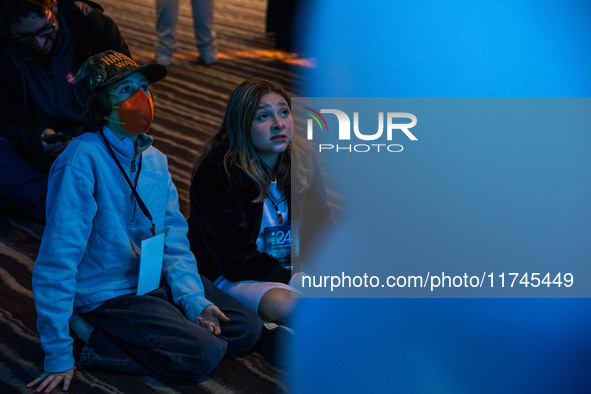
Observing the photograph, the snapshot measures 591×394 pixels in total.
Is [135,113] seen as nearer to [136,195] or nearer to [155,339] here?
[136,195]

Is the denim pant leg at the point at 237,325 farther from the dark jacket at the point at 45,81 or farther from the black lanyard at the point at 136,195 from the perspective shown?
the dark jacket at the point at 45,81

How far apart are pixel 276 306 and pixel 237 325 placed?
161 millimetres

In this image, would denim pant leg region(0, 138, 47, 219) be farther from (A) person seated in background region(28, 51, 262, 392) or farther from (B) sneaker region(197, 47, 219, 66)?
(B) sneaker region(197, 47, 219, 66)

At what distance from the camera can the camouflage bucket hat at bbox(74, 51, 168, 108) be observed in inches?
64.2

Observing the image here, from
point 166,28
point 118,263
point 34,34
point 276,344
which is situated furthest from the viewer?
point 166,28

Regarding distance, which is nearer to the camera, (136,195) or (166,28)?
(136,195)

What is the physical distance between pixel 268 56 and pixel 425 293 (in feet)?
9.72

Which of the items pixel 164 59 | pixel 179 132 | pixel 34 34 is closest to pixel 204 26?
pixel 164 59

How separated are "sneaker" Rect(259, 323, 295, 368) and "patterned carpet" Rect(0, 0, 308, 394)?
0.09ft

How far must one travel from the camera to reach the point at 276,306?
1.94m

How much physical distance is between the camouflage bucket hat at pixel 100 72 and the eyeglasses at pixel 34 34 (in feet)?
2.70

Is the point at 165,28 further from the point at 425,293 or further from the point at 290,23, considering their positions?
the point at 425,293

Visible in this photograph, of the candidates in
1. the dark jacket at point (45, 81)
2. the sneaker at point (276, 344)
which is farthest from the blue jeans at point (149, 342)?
the dark jacket at point (45, 81)

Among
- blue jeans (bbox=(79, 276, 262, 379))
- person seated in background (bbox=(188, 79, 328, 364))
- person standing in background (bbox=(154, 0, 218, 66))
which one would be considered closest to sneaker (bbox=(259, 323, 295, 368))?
person seated in background (bbox=(188, 79, 328, 364))
